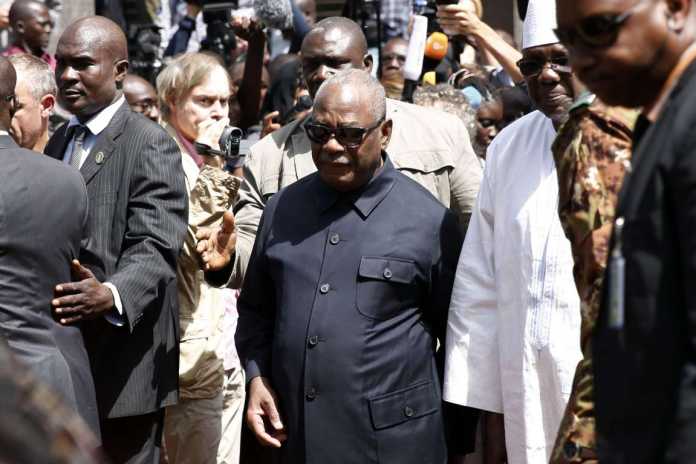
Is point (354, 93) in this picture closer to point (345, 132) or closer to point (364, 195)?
point (345, 132)

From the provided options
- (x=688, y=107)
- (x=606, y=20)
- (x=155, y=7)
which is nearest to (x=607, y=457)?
(x=688, y=107)

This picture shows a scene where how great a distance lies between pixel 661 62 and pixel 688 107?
15 cm

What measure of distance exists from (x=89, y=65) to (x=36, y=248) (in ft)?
4.08

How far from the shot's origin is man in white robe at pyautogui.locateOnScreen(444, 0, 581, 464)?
12.4ft

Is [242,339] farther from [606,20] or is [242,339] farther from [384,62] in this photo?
[384,62]

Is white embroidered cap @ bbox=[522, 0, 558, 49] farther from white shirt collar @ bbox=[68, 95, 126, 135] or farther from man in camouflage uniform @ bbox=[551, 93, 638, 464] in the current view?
white shirt collar @ bbox=[68, 95, 126, 135]

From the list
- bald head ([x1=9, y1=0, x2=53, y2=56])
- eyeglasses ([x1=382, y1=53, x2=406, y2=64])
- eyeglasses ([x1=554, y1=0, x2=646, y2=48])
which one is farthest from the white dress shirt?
eyeglasses ([x1=382, y1=53, x2=406, y2=64])

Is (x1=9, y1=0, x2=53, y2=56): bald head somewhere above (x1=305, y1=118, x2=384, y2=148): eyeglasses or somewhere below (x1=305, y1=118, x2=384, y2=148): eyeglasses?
below

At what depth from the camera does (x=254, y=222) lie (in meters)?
5.07

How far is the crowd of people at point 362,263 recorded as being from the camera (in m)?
2.20

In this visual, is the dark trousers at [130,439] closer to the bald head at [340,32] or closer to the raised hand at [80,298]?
the raised hand at [80,298]

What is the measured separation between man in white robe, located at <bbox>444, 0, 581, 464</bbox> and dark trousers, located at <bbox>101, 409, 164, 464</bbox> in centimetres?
147

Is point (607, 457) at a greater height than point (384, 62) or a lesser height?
greater

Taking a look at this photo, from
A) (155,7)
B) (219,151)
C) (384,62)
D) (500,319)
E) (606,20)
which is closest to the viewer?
(606,20)
